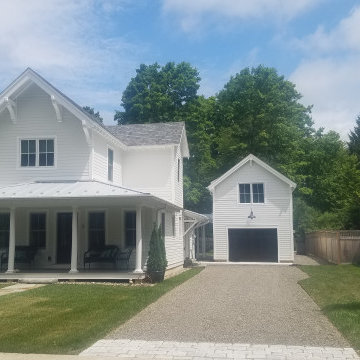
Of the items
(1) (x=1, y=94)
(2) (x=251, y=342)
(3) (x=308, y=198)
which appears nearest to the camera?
(2) (x=251, y=342)

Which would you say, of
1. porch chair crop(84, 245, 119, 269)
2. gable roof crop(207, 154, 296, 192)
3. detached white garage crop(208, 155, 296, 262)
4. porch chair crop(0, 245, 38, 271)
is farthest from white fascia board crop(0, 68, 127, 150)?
detached white garage crop(208, 155, 296, 262)

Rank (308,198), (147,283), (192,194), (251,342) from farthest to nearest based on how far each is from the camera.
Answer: (308,198)
(192,194)
(147,283)
(251,342)

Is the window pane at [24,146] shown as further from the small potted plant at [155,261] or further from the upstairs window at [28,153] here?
the small potted plant at [155,261]

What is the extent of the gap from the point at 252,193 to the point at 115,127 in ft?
34.4

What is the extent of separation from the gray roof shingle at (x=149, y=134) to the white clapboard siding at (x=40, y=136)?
13.1 ft

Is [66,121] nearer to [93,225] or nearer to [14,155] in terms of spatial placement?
[14,155]

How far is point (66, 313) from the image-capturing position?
10.6 meters

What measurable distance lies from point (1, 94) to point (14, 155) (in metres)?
2.55

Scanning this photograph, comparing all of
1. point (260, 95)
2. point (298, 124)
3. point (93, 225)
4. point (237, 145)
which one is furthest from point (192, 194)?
point (93, 225)

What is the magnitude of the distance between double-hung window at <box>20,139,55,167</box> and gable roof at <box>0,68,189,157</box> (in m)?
1.86

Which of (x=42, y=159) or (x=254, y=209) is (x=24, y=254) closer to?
(x=42, y=159)

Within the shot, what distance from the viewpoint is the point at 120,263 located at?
19891mm

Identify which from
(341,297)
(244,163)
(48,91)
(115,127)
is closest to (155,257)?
(341,297)

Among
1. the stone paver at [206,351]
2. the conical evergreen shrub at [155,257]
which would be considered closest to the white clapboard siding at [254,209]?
the conical evergreen shrub at [155,257]
